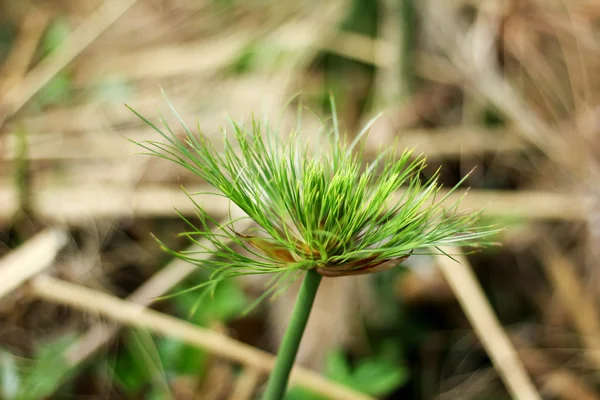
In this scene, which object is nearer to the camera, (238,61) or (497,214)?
(497,214)

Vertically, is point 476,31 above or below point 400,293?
above

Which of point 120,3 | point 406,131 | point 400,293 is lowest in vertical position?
point 400,293

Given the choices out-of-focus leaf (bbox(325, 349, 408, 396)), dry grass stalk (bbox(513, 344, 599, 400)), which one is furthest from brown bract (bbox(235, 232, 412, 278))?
dry grass stalk (bbox(513, 344, 599, 400))

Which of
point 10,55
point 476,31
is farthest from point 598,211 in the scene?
point 10,55

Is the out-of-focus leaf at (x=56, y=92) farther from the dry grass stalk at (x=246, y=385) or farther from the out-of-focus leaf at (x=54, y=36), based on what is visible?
the dry grass stalk at (x=246, y=385)

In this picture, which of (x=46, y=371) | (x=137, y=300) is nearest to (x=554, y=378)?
(x=137, y=300)

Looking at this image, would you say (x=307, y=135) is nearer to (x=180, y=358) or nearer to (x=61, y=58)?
(x=180, y=358)

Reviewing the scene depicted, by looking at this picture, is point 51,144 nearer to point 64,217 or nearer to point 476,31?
point 64,217

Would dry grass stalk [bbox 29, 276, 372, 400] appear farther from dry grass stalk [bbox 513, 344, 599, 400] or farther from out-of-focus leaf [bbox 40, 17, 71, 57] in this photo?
out-of-focus leaf [bbox 40, 17, 71, 57]
